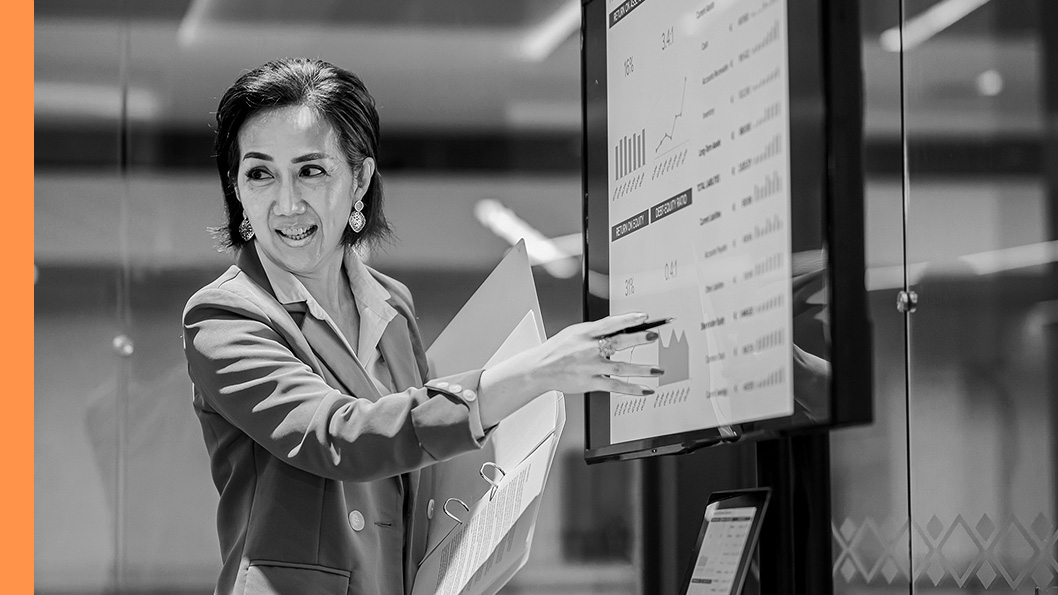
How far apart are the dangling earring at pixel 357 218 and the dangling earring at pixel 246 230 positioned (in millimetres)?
178

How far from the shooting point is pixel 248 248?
6.70ft

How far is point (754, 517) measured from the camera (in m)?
1.30

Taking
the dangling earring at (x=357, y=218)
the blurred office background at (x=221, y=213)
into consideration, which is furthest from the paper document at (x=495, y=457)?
the blurred office background at (x=221, y=213)

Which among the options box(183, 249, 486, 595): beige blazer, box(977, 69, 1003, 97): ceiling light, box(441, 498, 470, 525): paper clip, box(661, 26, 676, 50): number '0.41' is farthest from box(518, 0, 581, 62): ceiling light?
box(661, 26, 676, 50): number '0.41'

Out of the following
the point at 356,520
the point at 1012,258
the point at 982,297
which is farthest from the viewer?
the point at 982,297

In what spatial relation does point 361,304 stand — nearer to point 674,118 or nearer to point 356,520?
point 356,520

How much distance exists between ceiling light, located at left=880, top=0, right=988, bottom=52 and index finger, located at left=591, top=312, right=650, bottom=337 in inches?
66.2

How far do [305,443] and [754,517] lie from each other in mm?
699

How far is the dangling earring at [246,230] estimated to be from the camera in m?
2.12

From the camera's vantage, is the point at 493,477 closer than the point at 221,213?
Yes

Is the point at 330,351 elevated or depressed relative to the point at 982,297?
depressed

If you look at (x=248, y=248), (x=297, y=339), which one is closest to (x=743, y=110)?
(x=297, y=339)

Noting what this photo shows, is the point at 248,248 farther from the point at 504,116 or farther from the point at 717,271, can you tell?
the point at 504,116

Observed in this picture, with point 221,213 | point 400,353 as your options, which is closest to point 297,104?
point 400,353
